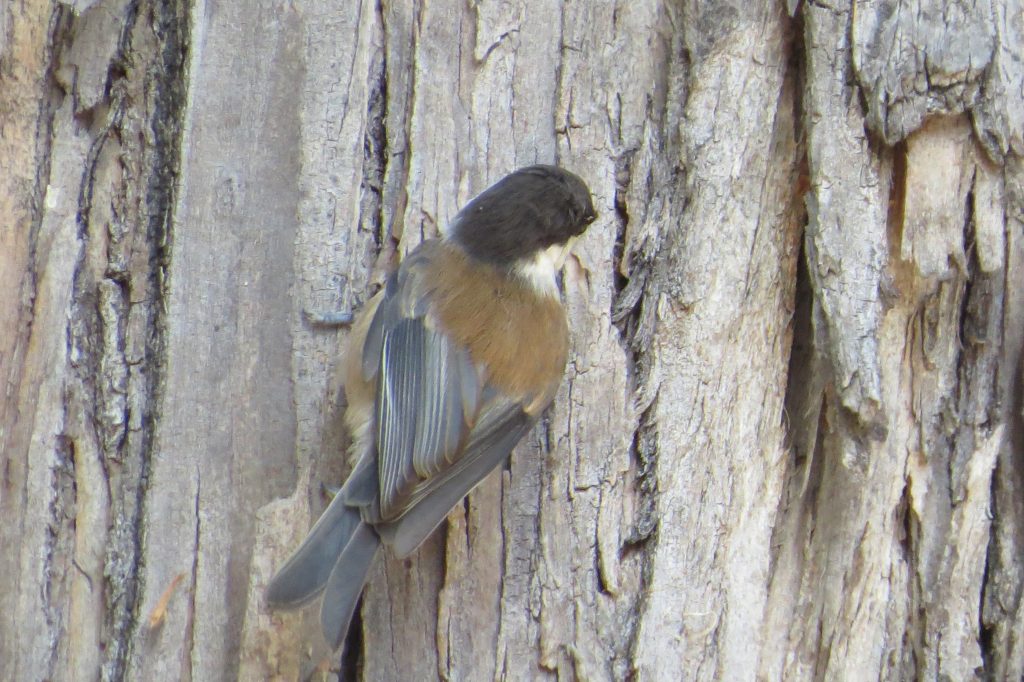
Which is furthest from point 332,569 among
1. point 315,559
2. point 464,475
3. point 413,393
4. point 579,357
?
point 579,357

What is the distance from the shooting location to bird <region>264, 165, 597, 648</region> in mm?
2445

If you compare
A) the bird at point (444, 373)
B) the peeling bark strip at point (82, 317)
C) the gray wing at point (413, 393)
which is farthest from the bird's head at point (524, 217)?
the peeling bark strip at point (82, 317)

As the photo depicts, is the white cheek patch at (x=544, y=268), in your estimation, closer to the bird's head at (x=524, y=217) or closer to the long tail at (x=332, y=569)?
the bird's head at (x=524, y=217)

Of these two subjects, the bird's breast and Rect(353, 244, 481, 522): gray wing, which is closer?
Rect(353, 244, 481, 522): gray wing

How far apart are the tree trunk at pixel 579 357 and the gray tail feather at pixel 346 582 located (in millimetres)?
165

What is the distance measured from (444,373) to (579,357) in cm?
34

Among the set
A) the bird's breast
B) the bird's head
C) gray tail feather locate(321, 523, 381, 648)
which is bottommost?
gray tail feather locate(321, 523, 381, 648)

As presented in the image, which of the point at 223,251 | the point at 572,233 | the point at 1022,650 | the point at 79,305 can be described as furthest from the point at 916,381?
the point at 79,305

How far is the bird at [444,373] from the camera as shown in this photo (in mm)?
2445

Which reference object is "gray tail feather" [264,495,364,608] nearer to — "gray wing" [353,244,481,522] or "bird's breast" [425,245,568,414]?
"gray wing" [353,244,481,522]

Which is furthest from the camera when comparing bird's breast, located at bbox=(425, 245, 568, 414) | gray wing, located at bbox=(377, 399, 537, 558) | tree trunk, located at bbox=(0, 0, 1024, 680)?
bird's breast, located at bbox=(425, 245, 568, 414)

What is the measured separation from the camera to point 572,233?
284cm

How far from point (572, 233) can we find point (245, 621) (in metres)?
1.24

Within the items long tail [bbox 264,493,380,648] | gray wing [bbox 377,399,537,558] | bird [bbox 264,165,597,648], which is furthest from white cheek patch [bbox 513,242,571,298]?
long tail [bbox 264,493,380,648]
